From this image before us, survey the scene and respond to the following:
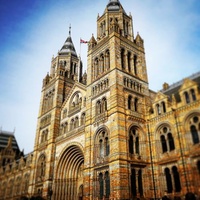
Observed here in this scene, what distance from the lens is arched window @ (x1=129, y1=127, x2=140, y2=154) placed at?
27328mm

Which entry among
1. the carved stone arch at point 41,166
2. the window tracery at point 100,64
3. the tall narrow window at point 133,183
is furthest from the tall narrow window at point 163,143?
the carved stone arch at point 41,166

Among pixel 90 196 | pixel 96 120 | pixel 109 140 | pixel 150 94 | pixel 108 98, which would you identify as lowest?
pixel 90 196

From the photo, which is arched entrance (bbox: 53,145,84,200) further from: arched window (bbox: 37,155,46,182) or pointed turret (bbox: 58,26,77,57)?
pointed turret (bbox: 58,26,77,57)

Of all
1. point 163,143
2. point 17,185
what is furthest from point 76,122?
point 17,185

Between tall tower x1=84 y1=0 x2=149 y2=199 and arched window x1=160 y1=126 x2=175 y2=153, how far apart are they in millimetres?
2349

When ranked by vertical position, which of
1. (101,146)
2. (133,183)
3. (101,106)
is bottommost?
(133,183)

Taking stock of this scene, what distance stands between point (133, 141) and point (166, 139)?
3.76 m

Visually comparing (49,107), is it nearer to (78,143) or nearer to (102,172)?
(78,143)

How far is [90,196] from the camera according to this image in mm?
27031

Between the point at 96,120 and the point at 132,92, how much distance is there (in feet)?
19.3

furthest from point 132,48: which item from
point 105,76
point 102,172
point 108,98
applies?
point 102,172

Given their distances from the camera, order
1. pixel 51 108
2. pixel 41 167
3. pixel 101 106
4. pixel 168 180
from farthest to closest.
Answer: pixel 51 108 < pixel 41 167 < pixel 101 106 < pixel 168 180

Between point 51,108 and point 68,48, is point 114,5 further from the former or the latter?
point 51,108

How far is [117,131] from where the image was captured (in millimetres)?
26266
